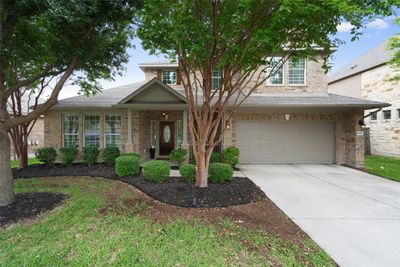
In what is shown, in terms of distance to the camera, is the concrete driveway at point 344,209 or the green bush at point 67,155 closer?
the concrete driveway at point 344,209

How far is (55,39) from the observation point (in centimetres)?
572

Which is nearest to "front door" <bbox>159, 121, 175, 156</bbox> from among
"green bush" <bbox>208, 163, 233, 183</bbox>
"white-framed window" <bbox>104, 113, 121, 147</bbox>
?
"white-framed window" <bbox>104, 113, 121, 147</bbox>

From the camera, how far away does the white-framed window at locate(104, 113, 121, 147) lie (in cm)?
1066

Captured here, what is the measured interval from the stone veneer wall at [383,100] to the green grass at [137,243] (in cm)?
1572

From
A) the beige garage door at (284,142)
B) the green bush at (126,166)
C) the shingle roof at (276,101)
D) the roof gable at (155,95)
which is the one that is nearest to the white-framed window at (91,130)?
the shingle roof at (276,101)

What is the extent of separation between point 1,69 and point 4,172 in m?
2.43

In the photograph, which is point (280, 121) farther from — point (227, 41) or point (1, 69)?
point (1, 69)

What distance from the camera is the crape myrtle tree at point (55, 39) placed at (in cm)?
455

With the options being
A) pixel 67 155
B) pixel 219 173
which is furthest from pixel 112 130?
pixel 219 173

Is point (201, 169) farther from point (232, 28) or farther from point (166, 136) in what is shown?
point (166, 136)

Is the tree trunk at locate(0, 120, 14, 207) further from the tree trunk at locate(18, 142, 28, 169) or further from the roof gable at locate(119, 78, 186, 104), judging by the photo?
the tree trunk at locate(18, 142, 28, 169)

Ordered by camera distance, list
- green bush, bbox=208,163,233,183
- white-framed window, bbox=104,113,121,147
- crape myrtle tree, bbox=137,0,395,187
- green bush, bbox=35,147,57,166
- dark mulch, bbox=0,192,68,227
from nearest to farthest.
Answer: crape myrtle tree, bbox=137,0,395,187 → dark mulch, bbox=0,192,68,227 → green bush, bbox=208,163,233,183 → green bush, bbox=35,147,57,166 → white-framed window, bbox=104,113,121,147

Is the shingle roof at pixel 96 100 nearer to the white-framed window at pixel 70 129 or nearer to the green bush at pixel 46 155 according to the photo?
the white-framed window at pixel 70 129

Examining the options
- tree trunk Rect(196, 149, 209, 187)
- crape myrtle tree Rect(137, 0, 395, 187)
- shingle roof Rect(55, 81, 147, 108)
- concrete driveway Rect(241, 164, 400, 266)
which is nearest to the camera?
concrete driveway Rect(241, 164, 400, 266)
